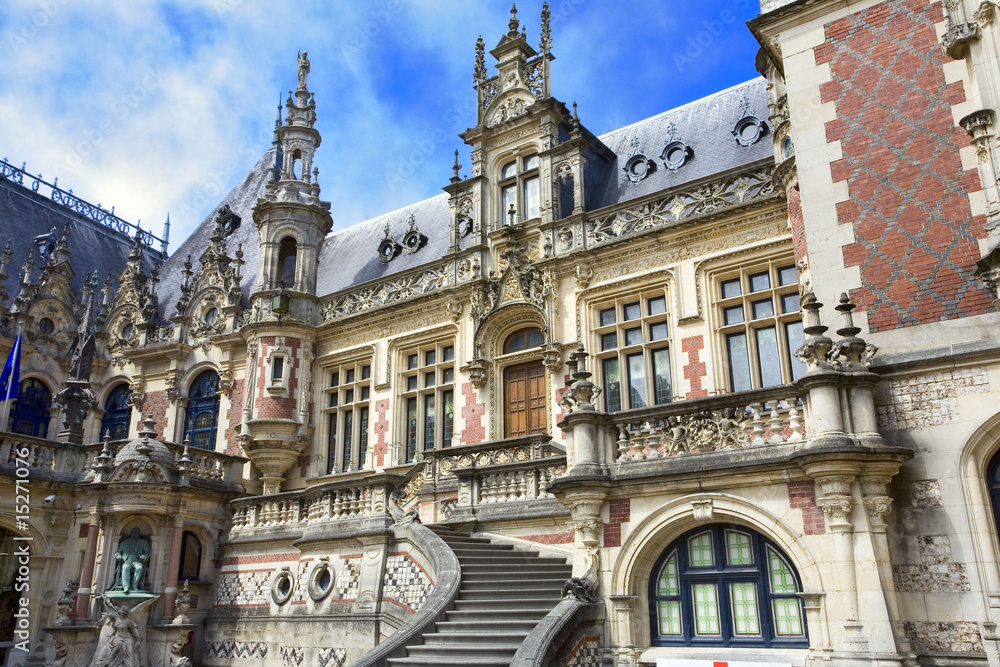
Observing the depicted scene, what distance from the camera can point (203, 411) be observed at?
23.1m

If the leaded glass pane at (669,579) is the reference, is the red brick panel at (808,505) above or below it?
above

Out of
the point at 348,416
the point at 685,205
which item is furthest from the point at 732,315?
the point at 348,416

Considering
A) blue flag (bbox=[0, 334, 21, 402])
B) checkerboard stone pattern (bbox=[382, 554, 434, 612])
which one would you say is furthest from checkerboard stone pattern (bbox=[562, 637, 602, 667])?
blue flag (bbox=[0, 334, 21, 402])

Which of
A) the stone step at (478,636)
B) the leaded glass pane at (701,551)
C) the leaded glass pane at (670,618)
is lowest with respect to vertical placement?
the stone step at (478,636)

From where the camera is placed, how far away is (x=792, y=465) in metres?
9.05

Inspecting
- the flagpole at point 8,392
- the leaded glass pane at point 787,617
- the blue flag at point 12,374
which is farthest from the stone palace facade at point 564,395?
the blue flag at point 12,374

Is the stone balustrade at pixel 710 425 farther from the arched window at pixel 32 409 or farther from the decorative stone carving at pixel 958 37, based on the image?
the arched window at pixel 32 409

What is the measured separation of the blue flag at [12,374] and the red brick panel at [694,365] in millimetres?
16213

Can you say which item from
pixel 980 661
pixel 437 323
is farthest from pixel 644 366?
pixel 980 661

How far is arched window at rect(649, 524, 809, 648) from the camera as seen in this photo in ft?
30.3

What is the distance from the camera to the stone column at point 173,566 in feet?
53.2

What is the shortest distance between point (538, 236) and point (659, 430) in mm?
9163

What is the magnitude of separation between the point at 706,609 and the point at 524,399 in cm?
885

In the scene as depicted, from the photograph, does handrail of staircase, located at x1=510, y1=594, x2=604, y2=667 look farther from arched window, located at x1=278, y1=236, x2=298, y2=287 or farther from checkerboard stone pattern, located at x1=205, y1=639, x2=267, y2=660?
arched window, located at x1=278, y1=236, x2=298, y2=287
